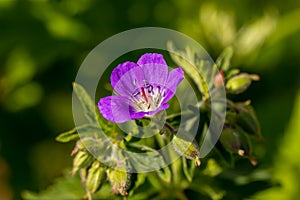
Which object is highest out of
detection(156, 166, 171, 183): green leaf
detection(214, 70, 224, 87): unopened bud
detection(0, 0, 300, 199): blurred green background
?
detection(214, 70, 224, 87): unopened bud

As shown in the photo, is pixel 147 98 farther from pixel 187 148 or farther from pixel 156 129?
pixel 187 148

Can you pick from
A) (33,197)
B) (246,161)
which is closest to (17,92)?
(33,197)

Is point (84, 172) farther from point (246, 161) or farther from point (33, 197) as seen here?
point (246, 161)

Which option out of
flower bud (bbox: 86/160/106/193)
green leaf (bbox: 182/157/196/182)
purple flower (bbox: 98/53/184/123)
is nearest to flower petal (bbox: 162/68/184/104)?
purple flower (bbox: 98/53/184/123)

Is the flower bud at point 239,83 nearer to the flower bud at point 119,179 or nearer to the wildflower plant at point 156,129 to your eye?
the wildflower plant at point 156,129

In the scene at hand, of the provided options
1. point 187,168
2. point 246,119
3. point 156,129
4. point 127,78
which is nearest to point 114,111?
point 127,78

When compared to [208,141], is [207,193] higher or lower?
lower

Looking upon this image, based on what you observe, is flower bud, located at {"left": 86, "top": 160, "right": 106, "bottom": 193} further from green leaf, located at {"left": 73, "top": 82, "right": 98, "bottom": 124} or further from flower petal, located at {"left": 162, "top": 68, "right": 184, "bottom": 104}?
flower petal, located at {"left": 162, "top": 68, "right": 184, "bottom": 104}
